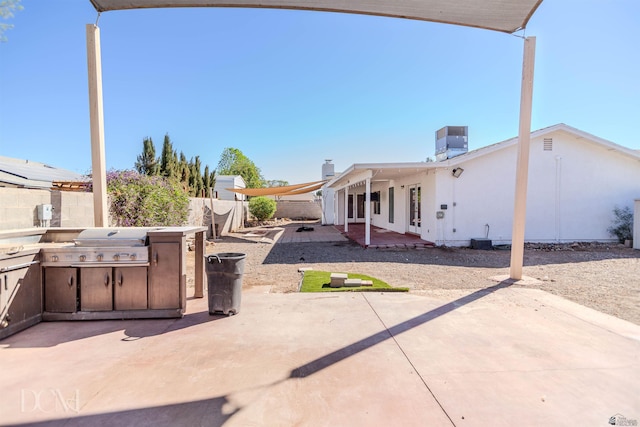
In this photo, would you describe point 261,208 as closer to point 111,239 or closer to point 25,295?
point 111,239

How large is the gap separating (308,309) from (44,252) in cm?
344

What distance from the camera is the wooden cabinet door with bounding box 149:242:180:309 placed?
12.9 feet

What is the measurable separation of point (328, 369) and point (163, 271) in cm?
249

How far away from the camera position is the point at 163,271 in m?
3.93

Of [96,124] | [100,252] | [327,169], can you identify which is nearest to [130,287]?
[100,252]

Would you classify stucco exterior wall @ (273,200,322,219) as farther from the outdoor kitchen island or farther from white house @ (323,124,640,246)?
the outdoor kitchen island

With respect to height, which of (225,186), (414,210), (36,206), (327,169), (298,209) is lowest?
(298,209)

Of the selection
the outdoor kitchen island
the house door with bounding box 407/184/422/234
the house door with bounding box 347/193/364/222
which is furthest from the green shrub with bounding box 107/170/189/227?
the house door with bounding box 347/193/364/222

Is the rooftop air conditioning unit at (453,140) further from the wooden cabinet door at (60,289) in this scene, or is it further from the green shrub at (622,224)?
the wooden cabinet door at (60,289)

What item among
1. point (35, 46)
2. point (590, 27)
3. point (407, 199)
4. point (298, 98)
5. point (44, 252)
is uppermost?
point (298, 98)

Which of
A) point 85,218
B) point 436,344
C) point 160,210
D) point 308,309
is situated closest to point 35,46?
point 85,218

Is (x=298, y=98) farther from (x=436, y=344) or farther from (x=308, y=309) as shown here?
(x=436, y=344)

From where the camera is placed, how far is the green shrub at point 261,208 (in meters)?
21.1

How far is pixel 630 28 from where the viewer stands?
6.84m
